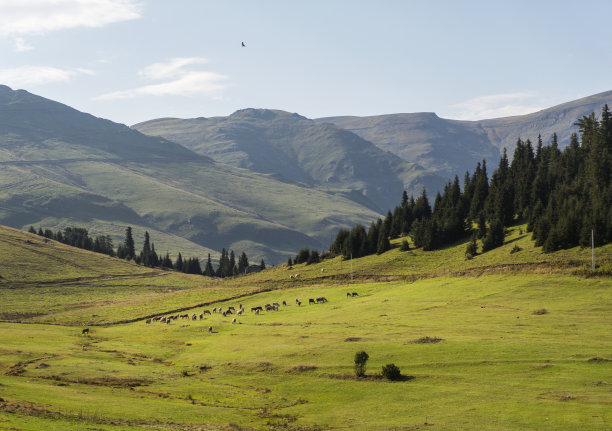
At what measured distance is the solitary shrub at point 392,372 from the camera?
176ft

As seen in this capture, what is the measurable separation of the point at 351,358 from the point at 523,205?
338 ft

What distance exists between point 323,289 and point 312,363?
61094mm

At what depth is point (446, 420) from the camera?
41.2 metres

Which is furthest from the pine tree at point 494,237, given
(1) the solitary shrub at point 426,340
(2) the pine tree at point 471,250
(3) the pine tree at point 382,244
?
(1) the solitary shrub at point 426,340

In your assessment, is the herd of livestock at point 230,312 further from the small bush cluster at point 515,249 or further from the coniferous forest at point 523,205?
the coniferous forest at point 523,205

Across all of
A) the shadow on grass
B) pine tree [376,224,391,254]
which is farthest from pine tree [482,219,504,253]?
the shadow on grass

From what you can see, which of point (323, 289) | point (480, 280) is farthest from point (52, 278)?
point (480, 280)

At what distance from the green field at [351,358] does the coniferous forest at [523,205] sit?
301 inches

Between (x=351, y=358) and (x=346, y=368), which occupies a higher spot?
Answer: (x=351, y=358)

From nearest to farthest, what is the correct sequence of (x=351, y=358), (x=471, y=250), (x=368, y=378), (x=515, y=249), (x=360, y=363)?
1. (x=368, y=378)
2. (x=360, y=363)
3. (x=351, y=358)
4. (x=515, y=249)
5. (x=471, y=250)

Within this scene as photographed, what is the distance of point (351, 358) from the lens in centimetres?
6109

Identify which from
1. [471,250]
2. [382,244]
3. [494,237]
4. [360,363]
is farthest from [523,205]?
[360,363]

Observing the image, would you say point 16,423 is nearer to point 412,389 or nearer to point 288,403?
point 288,403

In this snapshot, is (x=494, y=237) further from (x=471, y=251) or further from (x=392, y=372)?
(x=392, y=372)
